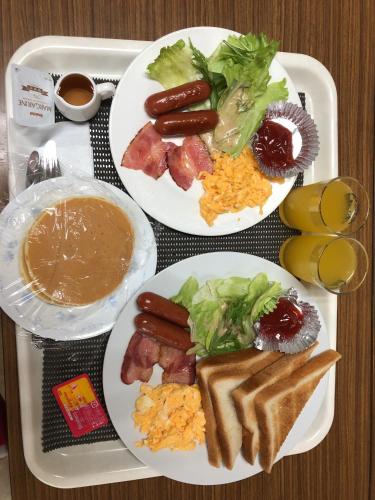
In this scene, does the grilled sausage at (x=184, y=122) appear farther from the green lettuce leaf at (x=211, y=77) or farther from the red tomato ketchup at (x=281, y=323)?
the red tomato ketchup at (x=281, y=323)

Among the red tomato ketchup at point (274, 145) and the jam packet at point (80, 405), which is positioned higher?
the red tomato ketchup at point (274, 145)

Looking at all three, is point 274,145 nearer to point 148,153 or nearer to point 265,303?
point 148,153

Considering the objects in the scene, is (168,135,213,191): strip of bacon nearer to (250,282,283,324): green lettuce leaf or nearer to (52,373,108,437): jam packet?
(250,282,283,324): green lettuce leaf

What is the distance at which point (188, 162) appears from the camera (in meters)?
1.62

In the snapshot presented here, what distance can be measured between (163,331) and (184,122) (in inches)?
29.8

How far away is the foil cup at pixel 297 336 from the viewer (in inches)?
65.3

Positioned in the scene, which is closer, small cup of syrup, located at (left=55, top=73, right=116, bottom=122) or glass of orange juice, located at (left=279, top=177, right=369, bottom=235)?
small cup of syrup, located at (left=55, top=73, right=116, bottom=122)

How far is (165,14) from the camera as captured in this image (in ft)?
5.48

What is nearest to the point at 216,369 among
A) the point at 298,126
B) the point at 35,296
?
the point at 35,296

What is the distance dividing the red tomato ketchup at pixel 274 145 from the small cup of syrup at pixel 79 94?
571 millimetres

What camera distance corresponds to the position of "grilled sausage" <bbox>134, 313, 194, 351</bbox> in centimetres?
156

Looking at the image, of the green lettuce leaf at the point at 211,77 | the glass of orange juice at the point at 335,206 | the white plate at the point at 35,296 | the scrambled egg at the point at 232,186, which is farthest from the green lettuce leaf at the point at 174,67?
the glass of orange juice at the point at 335,206

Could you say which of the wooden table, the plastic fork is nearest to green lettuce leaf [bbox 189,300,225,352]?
the wooden table

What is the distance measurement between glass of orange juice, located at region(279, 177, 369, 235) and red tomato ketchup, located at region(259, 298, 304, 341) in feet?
1.08
